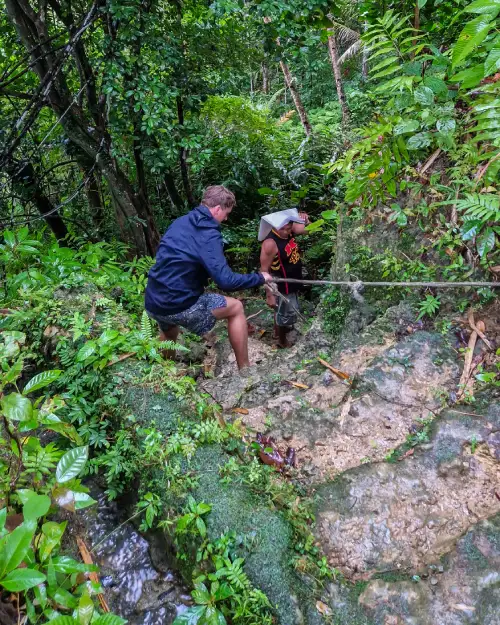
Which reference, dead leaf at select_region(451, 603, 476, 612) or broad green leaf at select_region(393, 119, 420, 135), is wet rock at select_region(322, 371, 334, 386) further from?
broad green leaf at select_region(393, 119, 420, 135)

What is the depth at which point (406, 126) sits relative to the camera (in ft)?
11.6

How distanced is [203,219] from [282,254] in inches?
63.5

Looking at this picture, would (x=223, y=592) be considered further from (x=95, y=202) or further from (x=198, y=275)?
(x=95, y=202)

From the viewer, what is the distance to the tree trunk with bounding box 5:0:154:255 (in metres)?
5.17

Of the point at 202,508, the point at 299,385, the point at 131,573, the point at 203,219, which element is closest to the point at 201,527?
the point at 202,508

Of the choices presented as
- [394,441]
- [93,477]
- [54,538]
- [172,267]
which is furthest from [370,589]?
[172,267]

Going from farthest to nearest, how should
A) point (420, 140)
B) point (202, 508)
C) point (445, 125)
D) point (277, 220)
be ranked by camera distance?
1. point (277, 220)
2. point (420, 140)
3. point (445, 125)
4. point (202, 508)

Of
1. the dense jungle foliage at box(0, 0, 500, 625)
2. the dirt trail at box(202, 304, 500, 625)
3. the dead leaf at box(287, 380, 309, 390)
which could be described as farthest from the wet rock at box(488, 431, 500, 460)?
the dead leaf at box(287, 380, 309, 390)

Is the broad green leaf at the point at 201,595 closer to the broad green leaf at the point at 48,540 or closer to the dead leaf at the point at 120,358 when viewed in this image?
the broad green leaf at the point at 48,540

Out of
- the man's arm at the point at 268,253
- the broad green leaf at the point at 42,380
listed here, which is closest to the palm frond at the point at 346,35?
the man's arm at the point at 268,253

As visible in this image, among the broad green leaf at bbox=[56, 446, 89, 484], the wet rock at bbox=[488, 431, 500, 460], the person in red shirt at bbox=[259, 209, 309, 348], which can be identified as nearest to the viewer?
the broad green leaf at bbox=[56, 446, 89, 484]

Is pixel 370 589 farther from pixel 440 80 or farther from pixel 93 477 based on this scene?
pixel 440 80

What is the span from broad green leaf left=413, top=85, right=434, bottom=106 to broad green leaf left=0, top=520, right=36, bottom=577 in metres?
3.99

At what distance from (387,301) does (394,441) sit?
1501 millimetres
